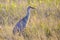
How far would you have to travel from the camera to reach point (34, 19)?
698 cm

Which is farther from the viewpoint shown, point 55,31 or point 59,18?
point 59,18

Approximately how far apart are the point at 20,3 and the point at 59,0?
1051mm

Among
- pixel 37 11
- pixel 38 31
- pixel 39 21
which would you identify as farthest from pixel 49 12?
pixel 38 31

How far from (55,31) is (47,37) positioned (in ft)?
0.91

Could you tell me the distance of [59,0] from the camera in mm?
8156

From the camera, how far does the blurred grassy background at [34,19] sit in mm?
6242

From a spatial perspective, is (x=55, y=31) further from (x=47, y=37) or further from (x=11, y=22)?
(x=11, y=22)

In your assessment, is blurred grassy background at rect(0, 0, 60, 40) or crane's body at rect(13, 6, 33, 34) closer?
crane's body at rect(13, 6, 33, 34)

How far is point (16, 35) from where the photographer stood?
6.08 meters

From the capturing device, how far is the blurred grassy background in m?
6.24

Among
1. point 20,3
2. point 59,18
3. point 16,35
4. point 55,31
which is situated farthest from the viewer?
point 20,3

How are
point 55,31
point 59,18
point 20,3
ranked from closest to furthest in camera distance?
point 55,31 → point 59,18 → point 20,3

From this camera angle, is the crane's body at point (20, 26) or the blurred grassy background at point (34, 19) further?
the blurred grassy background at point (34, 19)

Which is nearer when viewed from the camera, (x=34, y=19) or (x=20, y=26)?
(x=20, y=26)
